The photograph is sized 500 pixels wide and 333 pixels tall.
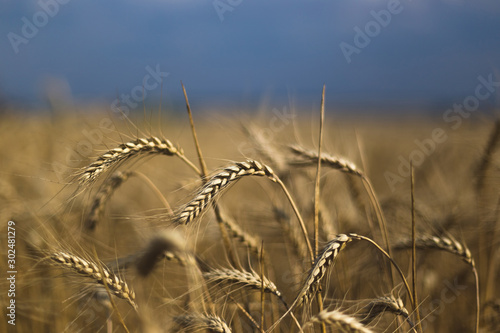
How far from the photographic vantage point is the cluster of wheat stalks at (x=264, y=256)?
48.9 inches

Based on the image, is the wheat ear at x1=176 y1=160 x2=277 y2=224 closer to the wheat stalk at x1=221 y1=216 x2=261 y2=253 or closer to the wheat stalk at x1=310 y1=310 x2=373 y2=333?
the wheat stalk at x1=310 y1=310 x2=373 y2=333

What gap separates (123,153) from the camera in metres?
1.37

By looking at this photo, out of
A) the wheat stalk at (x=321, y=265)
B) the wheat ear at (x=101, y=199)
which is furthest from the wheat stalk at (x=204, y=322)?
the wheat ear at (x=101, y=199)

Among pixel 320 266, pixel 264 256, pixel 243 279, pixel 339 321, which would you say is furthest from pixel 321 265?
pixel 264 256

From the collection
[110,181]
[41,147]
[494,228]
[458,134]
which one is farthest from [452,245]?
[41,147]

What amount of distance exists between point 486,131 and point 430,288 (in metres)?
1.04

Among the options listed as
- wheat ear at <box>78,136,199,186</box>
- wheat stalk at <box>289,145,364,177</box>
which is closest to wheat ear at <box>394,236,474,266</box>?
wheat stalk at <box>289,145,364,177</box>

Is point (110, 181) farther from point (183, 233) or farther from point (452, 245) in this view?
point (452, 245)

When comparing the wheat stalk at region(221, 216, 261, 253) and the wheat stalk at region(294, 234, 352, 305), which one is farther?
the wheat stalk at region(221, 216, 261, 253)

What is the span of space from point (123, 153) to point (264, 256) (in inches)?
38.2

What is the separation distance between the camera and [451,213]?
2318 mm

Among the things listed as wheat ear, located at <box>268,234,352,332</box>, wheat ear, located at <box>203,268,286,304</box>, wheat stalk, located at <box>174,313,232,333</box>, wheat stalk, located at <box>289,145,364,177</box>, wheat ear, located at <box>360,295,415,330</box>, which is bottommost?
wheat ear, located at <box>360,295,415,330</box>

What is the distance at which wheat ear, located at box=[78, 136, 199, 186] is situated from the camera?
4.31 feet

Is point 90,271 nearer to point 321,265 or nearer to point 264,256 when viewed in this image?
point 321,265
